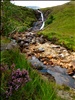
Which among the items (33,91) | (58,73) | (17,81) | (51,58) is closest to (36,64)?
(58,73)

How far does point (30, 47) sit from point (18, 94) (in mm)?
19234

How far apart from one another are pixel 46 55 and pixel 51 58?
861 millimetres

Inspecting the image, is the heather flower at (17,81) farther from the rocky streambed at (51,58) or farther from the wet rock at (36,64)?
the wet rock at (36,64)

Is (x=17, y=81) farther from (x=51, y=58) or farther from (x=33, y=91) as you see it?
(x=51, y=58)

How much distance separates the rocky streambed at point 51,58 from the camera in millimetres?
19109

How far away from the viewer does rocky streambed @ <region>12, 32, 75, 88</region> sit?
19.1 metres

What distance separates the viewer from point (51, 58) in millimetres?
23875

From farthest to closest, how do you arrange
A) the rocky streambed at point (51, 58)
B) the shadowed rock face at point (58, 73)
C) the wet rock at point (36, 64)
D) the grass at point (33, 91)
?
1. the wet rock at point (36, 64)
2. the rocky streambed at point (51, 58)
3. the shadowed rock face at point (58, 73)
4. the grass at point (33, 91)

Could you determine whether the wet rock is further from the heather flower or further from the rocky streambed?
the heather flower

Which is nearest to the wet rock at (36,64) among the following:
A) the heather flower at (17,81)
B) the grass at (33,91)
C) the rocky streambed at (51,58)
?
the rocky streambed at (51,58)

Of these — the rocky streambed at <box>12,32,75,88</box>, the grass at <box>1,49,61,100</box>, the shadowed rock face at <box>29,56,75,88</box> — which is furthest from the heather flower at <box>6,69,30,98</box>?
the shadowed rock face at <box>29,56,75,88</box>

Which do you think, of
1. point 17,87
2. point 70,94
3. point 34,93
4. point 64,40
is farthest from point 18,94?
point 64,40

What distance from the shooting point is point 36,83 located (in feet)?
34.2

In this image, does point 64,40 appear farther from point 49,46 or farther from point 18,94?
point 18,94
